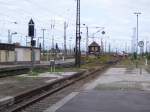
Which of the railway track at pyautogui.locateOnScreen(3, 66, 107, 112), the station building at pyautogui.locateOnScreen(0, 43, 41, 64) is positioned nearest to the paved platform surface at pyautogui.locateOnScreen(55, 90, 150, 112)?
the railway track at pyautogui.locateOnScreen(3, 66, 107, 112)

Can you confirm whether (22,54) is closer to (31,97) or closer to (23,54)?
(23,54)

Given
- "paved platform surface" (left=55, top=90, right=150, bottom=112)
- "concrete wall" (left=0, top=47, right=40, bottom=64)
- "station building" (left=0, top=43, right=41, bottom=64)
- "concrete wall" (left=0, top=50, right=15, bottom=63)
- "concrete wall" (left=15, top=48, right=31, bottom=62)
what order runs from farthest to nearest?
"concrete wall" (left=15, top=48, right=31, bottom=62)
"concrete wall" (left=0, top=47, right=40, bottom=64)
"station building" (left=0, top=43, right=41, bottom=64)
"concrete wall" (left=0, top=50, right=15, bottom=63)
"paved platform surface" (left=55, top=90, right=150, bottom=112)

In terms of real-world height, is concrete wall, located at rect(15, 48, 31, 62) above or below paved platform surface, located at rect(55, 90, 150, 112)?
above

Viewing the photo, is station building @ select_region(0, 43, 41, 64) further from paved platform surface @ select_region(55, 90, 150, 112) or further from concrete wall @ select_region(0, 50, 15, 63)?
paved platform surface @ select_region(55, 90, 150, 112)

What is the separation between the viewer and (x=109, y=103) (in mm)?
17203

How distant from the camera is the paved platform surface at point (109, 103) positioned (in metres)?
15.3

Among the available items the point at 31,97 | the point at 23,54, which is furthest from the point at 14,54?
the point at 31,97

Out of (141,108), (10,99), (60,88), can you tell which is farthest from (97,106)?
(60,88)

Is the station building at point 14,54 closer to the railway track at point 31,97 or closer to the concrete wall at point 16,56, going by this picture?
the concrete wall at point 16,56

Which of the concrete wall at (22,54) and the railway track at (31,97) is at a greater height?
the concrete wall at (22,54)

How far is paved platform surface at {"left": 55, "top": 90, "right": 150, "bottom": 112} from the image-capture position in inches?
603

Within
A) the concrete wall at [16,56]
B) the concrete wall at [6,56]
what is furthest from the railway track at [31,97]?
the concrete wall at [16,56]

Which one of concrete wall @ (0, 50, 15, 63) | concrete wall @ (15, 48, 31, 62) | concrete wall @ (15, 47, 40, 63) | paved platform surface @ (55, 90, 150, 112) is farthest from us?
concrete wall @ (15, 47, 40, 63)

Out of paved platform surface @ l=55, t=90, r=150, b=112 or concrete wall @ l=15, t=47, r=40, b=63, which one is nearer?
paved platform surface @ l=55, t=90, r=150, b=112
